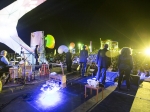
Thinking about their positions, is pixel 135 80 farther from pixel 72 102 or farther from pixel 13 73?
pixel 13 73

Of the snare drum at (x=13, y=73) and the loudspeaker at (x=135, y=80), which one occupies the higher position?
the snare drum at (x=13, y=73)

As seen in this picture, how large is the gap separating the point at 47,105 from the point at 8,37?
36.2ft

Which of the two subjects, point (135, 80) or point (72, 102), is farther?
point (135, 80)

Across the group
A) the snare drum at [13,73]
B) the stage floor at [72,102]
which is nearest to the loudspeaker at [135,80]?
the stage floor at [72,102]

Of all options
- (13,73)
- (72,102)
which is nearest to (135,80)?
(72,102)

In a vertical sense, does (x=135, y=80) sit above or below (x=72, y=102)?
above

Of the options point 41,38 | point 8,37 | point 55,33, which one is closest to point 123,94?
point 41,38

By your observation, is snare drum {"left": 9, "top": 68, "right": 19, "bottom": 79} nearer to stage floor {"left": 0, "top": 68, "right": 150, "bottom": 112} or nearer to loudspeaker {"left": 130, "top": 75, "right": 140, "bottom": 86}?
stage floor {"left": 0, "top": 68, "right": 150, "bottom": 112}

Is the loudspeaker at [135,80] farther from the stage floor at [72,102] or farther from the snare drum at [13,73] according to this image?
the snare drum at [13,73]

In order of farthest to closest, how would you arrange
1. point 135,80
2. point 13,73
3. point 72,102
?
point 13,73, point 135,80, point 72,102

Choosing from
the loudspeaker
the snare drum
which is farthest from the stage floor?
the snare drum

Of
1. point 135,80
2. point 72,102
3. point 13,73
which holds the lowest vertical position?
point 72,102

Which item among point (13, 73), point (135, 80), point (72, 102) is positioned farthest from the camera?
point (13, 73)

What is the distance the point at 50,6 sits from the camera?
557 inches
